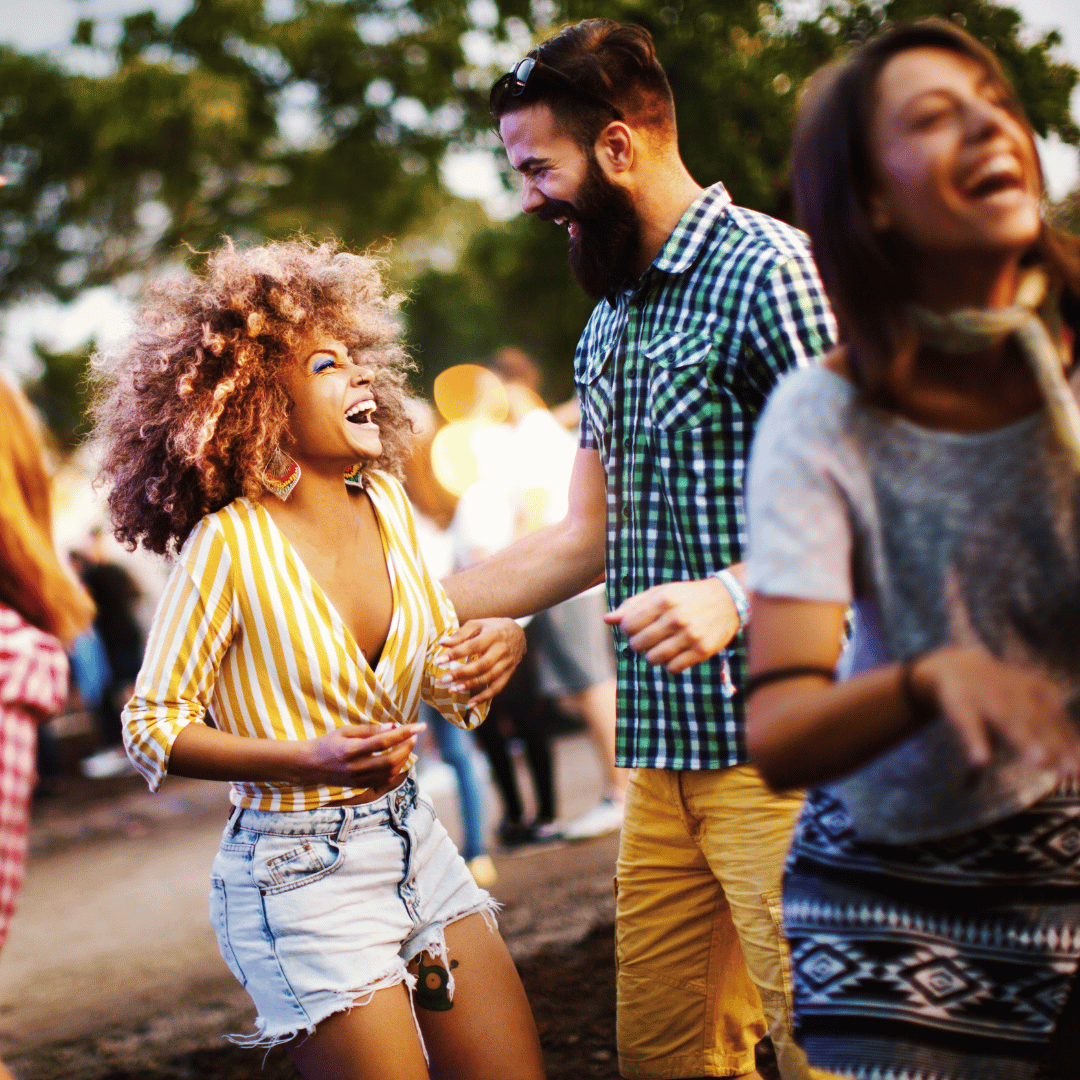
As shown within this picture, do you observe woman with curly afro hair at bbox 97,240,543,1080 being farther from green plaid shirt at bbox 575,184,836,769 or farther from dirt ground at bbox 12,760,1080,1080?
dirt ground at bbox 12,760,1080,1080

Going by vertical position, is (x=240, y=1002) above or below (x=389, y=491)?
below

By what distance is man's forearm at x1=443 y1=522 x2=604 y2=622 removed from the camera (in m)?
2.74

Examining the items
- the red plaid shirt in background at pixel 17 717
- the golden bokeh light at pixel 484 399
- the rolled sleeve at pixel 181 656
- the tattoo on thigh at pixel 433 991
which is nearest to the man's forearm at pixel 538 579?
the rolled sleeve at pixel 181 656

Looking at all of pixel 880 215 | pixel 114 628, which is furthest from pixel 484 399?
pixel 114 628

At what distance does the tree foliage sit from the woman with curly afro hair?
71 centimetres

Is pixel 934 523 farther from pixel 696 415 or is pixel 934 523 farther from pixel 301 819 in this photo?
pixel 301 819

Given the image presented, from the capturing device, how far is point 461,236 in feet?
55.0

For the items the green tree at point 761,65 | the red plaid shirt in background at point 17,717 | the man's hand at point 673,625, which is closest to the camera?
the red plaid shirt in background at point 17,717

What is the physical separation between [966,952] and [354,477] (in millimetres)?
1688

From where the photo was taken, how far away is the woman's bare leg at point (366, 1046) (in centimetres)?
207

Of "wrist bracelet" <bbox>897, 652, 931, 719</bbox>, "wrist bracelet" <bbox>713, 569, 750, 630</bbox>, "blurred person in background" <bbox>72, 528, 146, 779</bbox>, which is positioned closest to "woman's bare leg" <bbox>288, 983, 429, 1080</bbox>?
"wrist bracelet" <bbox>713, 569, 750, 630</bbox>

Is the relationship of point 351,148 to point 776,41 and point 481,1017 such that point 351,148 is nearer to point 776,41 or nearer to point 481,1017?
point 776,41

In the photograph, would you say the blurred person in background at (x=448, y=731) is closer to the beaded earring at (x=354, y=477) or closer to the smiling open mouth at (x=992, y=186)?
the beaded earring at (x=354, y=477)

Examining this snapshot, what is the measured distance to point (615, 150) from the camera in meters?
2.57
